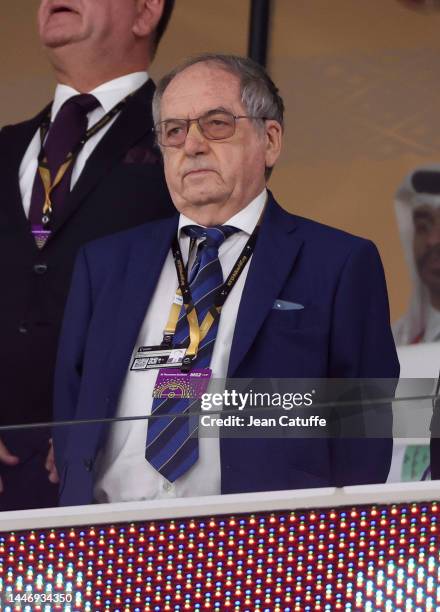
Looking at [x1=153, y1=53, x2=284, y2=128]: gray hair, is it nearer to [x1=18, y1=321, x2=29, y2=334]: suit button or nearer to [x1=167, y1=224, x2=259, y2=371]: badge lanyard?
[x1=167, y1=224, x2=259, y2=371]: badge lanyard

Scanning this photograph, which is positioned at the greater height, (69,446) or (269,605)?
(69,446)

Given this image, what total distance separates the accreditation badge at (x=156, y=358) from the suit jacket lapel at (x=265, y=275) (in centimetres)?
10

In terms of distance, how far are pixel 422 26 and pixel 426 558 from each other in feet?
8.99

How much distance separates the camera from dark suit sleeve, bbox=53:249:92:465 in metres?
2.64

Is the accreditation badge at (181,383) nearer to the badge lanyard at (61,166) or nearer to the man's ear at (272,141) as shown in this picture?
the man's ear at (272,141)

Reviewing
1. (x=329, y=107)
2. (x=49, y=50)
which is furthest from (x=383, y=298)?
(x=329, y=107)

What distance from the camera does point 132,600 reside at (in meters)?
1.72

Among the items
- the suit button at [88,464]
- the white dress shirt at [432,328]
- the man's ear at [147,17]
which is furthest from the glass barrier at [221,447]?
the white dress shirt at [432,328]

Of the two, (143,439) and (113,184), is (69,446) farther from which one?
(113,184)

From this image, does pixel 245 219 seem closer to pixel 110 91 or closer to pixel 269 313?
pixel 269 313

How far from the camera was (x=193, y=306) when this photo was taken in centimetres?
248

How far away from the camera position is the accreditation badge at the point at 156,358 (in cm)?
241

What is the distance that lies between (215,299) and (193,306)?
0.05 metres

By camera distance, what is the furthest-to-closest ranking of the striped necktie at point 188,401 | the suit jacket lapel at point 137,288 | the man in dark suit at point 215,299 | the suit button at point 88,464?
1. the suit jacket lapel at point 137,288
2. the man in dark suit at point 215,299
3. the suit button at point 88,464
4. the striped necktie at point 188,401
